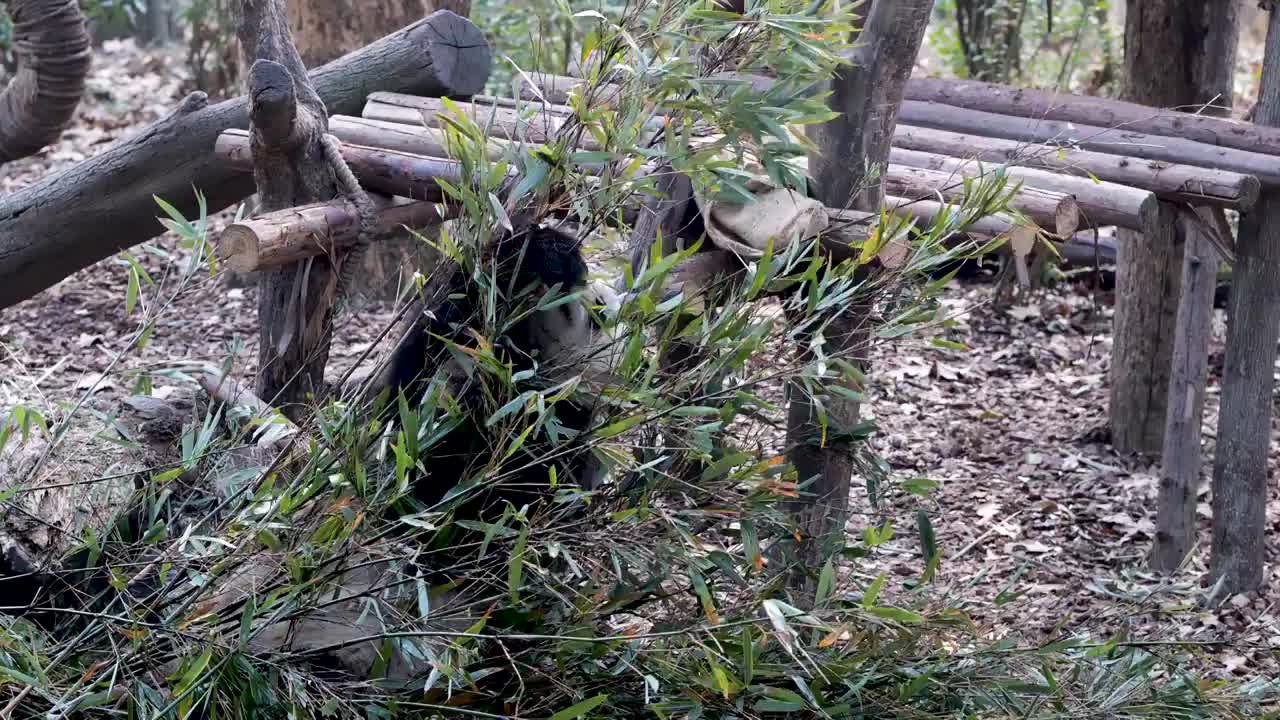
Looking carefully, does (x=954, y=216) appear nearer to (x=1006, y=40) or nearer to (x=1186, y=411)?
(x=1186, y=411)

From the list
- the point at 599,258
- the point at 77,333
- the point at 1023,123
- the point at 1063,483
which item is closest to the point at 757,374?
the point at 599,258

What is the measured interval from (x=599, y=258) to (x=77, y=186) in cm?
227

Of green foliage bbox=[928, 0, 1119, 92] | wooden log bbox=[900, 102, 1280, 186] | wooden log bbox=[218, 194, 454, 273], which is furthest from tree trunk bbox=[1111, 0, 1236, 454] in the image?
wooden log bbox=[218, 194, 454, 273]

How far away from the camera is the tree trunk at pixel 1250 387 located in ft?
13.7

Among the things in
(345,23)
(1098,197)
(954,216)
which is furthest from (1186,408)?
(345,23)

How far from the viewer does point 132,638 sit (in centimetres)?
205

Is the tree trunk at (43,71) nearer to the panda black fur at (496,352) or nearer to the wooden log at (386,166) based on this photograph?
the wooden log at (386,166)

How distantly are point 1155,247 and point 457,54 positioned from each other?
318cm

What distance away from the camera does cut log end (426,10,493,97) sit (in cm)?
433

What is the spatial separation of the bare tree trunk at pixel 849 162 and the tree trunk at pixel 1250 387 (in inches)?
76.4

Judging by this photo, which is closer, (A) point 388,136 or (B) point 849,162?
(B) point 849,162

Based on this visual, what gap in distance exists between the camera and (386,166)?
138 inches

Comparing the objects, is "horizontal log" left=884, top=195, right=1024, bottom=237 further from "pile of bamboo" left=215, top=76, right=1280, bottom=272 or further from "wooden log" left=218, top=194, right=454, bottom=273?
"wooden log" left=218, top=194, right=454, bottom=273

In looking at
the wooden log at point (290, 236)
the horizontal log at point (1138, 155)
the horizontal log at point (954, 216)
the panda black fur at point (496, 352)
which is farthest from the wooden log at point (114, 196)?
the horizontal log at point (954, 216)
